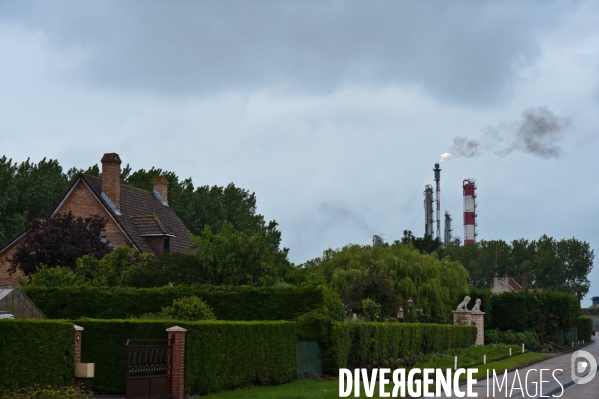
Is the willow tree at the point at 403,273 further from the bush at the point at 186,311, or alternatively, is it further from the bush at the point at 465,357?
the bush at the point at 186,311

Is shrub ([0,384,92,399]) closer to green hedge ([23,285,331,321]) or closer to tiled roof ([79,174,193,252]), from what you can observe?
green hedge ([23,285,331,321])

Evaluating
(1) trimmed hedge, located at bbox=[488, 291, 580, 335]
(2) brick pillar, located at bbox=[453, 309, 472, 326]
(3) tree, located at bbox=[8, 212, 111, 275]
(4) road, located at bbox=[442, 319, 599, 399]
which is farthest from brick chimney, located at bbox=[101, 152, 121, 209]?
(1) trimmed hedge, located at bbox=[488, 291, 580, 335]

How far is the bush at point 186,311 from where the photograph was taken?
106 ft

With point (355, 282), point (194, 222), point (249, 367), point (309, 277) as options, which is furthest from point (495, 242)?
point (249, 367)

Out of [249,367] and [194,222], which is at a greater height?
[194,222]

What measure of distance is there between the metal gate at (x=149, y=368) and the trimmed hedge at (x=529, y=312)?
156ft

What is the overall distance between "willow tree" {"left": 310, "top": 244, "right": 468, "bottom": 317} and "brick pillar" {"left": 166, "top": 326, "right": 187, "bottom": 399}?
3565 centimetres

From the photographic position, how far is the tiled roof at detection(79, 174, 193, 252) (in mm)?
50656

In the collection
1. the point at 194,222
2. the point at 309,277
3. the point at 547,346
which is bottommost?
the point at 547,346

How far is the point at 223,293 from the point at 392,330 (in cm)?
800

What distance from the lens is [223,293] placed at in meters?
35.3

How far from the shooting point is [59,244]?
45.8 meters

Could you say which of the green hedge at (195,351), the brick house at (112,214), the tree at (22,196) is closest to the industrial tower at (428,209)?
the tree at (22,196)

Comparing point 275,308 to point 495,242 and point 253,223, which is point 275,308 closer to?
point 253,223
